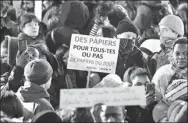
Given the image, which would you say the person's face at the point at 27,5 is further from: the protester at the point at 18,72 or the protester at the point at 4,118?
the protester at the point at 4,118

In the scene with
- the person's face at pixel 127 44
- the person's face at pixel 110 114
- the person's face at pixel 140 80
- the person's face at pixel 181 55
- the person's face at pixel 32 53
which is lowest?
the person's face at pixel 110 114

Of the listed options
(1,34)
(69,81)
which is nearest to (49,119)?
(69,81)

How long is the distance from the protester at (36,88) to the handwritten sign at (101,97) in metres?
0.55

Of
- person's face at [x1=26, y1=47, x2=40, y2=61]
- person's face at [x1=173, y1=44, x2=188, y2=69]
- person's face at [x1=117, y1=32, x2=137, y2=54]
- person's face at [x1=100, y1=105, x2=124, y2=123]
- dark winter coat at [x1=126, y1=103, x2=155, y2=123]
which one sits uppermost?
person's face at [x1=173, y1=44, x2=188, y2=69]

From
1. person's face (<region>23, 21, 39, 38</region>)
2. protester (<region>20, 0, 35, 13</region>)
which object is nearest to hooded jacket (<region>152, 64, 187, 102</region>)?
person's face (<region>23, 21, 39, 38</region>)

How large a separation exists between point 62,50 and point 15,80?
1.07 metres

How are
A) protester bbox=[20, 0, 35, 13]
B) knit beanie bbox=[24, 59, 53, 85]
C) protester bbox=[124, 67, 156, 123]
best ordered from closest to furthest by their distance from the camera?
knit beanie bbox=[24, 59, 53, 85], protester bbox=[124, 67, 156, 123], protester bbox=[20, 0, 35, 13]

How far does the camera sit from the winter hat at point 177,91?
4.54 metres

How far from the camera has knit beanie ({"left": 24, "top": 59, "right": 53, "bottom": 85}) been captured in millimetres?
4691

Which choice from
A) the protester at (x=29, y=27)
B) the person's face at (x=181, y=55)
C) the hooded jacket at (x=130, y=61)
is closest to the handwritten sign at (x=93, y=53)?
the person's face at (x=181, y=55)

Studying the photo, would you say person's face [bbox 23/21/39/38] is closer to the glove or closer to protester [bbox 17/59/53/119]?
protester [bbox 17/59/53/119]

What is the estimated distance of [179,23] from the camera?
6.23m

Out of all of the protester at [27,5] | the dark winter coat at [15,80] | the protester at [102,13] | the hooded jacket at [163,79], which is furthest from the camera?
the protester at [27,5]

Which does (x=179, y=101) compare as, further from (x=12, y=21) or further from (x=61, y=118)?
(x=12, y=21)
